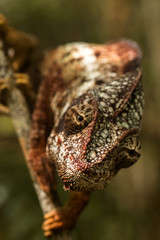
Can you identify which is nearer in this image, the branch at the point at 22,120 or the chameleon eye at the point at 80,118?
the chameleon eye at the point at 80,118

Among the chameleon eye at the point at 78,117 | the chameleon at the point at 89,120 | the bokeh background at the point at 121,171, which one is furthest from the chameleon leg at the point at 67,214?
the bokeh background at the point at 121,171

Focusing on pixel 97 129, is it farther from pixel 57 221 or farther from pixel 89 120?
pixel 57 221

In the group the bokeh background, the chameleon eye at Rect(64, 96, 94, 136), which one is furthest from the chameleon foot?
the bokeh background

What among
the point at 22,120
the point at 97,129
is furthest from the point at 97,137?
the point at 22,120

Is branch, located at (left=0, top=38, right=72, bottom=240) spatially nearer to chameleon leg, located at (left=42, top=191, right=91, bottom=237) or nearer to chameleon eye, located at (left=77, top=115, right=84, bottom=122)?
chameleon leg, located at (left=42, top=191, right=91, bottom=237)

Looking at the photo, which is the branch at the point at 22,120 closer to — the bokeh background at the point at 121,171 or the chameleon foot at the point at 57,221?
the chameleon foot at the point at 57,221

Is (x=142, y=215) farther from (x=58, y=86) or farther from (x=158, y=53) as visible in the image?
(x=58, y=86)

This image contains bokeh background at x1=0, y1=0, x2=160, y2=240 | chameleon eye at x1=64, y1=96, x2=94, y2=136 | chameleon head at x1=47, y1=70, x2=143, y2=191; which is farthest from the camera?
bokeh background at x1=0, y1=0, x2=160, y2=240
